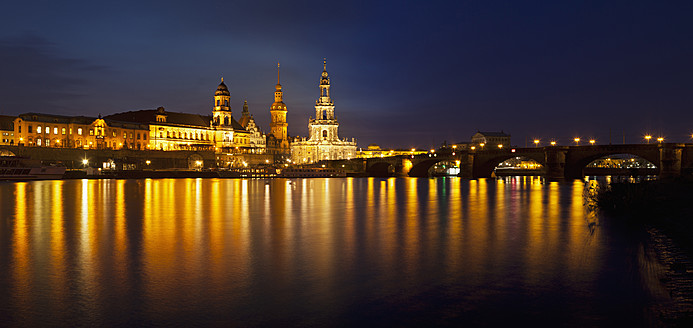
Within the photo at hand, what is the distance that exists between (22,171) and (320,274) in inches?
3837

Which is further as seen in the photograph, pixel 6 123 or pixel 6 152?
pixel 6 123

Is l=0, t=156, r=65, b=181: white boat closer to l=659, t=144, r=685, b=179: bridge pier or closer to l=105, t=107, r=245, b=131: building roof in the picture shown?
l=105, t=107, r=245, b=131: building roof

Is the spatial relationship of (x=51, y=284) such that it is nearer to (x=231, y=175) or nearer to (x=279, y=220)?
(x=279, y=220)

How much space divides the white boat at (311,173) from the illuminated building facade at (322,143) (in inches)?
1565

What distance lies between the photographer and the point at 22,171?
9244 centimetres

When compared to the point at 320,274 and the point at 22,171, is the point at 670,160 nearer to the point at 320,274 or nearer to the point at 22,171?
the point at 320,274

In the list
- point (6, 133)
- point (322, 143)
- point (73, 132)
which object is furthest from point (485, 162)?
point (6, 133)

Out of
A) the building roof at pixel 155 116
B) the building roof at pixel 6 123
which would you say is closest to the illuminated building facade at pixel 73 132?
the building roof at pixel 6 123

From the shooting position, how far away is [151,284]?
1313 centimetres

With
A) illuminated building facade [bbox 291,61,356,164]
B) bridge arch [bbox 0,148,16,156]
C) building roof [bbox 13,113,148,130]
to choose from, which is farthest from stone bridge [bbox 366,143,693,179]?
bridge arch [bbox 0,148,16,156]

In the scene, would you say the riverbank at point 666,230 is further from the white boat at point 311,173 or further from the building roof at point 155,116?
the building roof at point 155,116

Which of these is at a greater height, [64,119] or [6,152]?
[64,119]

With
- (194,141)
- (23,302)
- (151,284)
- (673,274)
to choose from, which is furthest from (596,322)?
(194,141)

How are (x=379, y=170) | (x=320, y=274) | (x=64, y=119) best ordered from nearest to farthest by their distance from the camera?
(x=320, y=274)
(x=64, y=119)
(x=379, y=170)
